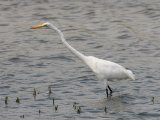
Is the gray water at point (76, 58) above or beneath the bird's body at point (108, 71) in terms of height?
beneath

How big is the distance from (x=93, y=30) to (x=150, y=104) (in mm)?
7677

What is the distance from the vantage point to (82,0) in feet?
80.5

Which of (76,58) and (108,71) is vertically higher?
(108,71)

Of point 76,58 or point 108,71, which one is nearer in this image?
point 108,71

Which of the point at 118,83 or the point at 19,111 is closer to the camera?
the point at 19,111

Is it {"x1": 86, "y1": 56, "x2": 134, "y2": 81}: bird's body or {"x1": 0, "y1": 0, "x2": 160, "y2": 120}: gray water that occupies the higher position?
{"x1": 86, "y1": 56, "x2": 134, "y2": 81}: bird's body

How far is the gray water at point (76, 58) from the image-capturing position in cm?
1346

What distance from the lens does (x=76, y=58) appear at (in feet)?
59.0

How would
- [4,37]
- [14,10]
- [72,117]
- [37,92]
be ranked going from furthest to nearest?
1. [14,10]
2. [4,37]
3. [37,92]
4. [72,117]

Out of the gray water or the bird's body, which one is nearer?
the gray water

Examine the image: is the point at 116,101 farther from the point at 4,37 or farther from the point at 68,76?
the point at 4,37

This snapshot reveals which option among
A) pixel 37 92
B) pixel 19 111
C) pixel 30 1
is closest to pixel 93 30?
pixel 30 1

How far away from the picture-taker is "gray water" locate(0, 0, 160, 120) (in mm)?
13461

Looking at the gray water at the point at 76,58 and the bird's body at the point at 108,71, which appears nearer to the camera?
the gray water at the point at 76,58
